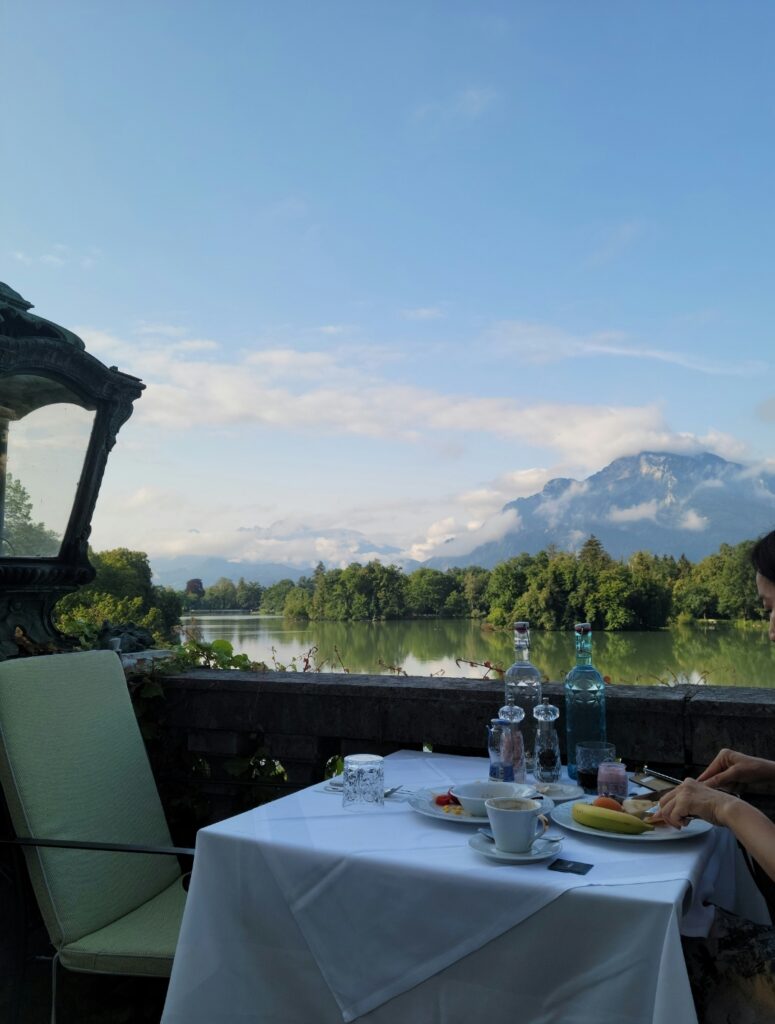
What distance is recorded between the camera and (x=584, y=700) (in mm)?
2084

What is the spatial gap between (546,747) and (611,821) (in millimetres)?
460

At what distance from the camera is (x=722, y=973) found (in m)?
1.37

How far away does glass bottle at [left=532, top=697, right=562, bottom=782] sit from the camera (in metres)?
1.91

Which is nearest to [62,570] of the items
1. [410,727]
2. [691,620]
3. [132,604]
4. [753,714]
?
[410,727]

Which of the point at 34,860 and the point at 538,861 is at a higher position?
the point at 538,861

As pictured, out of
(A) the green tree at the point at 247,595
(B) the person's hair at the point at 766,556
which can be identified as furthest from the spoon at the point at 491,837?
(A) the green tree at the point at 247,595

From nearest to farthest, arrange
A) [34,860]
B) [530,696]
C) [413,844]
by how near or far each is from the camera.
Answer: [413,844]
[34,860]
[530,696]

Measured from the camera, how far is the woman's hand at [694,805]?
1430 millimetres

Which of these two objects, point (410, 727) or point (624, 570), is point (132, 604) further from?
point (624, 570)

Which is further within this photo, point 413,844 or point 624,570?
point 624,570

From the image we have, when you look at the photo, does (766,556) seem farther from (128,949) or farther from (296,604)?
(296,604)

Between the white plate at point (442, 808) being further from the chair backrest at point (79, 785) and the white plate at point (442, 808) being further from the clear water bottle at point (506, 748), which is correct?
the chair backrest at point (79, 785)

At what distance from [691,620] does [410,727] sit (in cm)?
825

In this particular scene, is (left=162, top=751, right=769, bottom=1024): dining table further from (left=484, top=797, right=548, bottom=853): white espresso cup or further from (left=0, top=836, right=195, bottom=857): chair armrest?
(left=0, top=836, right=195, bottom=857): chair armrest
